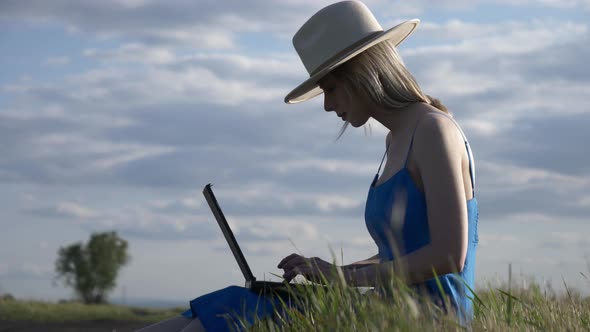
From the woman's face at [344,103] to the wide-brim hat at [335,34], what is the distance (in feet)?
0.26

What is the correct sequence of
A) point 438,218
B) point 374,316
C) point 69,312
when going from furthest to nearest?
point 69,312
point 438,218
point 374,316

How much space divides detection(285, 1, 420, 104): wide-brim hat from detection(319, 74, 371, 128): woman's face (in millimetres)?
78

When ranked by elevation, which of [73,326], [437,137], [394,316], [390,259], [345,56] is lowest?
[394,316]

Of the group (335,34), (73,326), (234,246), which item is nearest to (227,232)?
(234,246)

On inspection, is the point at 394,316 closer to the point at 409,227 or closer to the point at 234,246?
the point at 409,227

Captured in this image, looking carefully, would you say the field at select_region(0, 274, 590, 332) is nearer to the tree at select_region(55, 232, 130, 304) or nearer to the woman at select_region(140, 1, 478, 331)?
the woman at select_region(140, 1, 478, 331)

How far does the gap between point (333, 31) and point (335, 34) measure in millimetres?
40

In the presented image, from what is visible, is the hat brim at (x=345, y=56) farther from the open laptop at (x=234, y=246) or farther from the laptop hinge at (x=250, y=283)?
the laptop hinge at (x=250, y=283)

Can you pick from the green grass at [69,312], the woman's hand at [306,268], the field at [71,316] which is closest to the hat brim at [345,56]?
the woman's hand at [306,268]

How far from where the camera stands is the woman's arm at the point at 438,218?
3.07 meters

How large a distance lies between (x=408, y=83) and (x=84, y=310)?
8.88m

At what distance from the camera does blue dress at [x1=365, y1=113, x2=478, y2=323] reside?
330cm

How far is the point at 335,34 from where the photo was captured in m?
4.07

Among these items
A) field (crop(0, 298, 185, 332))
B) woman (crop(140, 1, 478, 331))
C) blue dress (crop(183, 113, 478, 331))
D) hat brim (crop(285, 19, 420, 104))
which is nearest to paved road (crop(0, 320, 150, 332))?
field (crop(0, 298, 185, 332))
